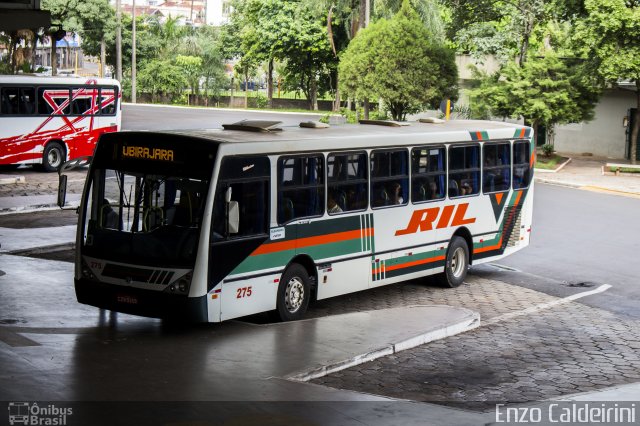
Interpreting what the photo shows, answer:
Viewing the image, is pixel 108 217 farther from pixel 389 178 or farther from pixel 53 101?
pixel 53 101

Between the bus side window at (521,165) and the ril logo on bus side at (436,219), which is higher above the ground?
the bus side window at (521,165)

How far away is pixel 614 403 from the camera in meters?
11.1

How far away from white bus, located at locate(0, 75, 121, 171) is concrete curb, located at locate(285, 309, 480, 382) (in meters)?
21.7

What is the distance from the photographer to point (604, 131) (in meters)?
47.4

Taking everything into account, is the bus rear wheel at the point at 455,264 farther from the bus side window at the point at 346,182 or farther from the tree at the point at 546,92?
the tree at the point at 546,92

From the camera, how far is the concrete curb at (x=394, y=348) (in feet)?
39.1

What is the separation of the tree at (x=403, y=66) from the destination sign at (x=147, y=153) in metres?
30.1

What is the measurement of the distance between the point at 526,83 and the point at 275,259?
28984mm

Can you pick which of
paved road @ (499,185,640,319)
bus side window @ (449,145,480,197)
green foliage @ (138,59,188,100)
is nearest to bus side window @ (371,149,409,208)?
bus side window @ (449,145,480,197)

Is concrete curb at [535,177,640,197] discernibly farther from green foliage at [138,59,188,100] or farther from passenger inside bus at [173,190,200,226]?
green foliage at [138,59,188,100]

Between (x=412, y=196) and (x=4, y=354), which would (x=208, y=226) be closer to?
(x=4, y=354)

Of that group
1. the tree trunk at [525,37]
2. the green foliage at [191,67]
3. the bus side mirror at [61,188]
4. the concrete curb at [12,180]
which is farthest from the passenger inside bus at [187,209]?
the green foliage at [191,67]

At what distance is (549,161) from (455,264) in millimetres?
26677

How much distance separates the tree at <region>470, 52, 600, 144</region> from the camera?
40844mm
